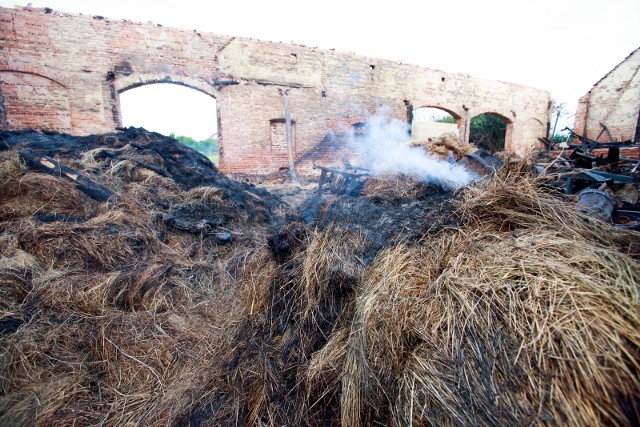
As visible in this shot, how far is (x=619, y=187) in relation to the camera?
3439 mm

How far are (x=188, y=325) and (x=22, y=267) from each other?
1.62 m

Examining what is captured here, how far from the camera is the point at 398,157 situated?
18.9 ft

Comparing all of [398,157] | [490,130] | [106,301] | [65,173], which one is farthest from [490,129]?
[106,301]

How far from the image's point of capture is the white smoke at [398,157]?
411 centimetres

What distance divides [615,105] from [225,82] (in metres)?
16.8

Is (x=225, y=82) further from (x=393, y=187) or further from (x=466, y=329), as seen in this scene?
(x=466, y=329)

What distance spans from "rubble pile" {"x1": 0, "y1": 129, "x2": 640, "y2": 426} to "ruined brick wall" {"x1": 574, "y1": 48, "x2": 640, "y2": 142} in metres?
15.4

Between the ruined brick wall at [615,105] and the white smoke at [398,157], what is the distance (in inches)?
377

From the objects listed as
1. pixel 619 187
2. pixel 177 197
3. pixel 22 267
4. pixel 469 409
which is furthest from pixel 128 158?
pixel 619 187

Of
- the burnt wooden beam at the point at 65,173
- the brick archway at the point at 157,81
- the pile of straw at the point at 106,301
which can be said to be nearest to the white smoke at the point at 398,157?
→ the pile of straw at the point at 106,301

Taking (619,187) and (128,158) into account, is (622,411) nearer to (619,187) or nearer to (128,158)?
(619,187)

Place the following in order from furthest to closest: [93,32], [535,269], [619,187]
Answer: [93,32] < [619,187] < [535,269]

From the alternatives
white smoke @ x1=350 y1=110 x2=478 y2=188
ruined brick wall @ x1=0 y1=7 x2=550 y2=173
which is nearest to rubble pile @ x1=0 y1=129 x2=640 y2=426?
white smoke @ x1=350 y1=110 x2=478 y2=188

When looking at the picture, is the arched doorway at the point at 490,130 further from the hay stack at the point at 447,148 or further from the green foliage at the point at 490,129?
the hay stack at the point at 447,148
